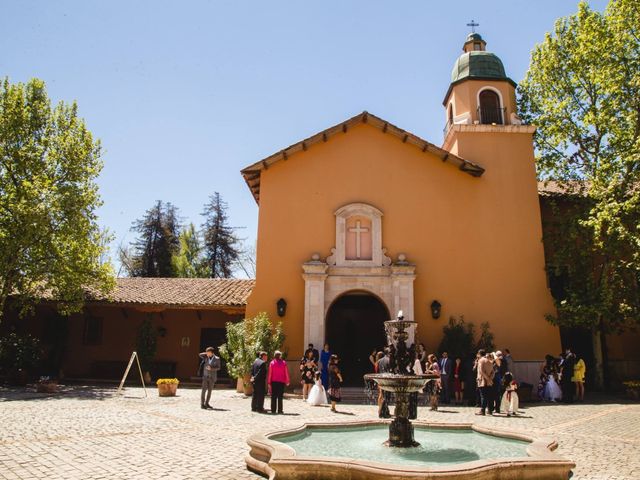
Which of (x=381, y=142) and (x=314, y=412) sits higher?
(x=381, y=142)

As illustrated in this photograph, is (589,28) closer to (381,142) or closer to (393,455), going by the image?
(381,142)

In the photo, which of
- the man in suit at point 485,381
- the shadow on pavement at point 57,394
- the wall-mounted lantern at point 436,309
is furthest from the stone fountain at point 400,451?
the shadow on pavement at point 57,394

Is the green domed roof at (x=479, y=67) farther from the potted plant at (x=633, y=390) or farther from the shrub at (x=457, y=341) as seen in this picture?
the potted plant at (x=633, y=390)

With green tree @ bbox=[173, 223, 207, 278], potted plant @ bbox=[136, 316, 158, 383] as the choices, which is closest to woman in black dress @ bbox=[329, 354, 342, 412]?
potted plant @ bbox=[136, 316, 158, 383]

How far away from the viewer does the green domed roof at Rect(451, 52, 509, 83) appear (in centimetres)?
1852

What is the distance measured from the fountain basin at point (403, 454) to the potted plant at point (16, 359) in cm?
1423

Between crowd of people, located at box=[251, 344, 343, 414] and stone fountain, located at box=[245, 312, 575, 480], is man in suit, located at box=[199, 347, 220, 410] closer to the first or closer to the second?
crowd of people, located at box=[251, 344, 343, 414]

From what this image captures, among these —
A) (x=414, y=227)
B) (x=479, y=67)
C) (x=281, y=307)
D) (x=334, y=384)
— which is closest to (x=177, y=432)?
(x=334, y=384)

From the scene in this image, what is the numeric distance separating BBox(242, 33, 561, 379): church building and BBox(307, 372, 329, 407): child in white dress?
233 centimetres

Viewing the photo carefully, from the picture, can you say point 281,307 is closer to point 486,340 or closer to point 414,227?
point 414,227

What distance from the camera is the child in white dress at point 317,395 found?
1306 centimetres

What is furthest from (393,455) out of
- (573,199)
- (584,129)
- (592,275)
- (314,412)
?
(584,129)

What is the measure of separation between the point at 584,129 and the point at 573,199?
277cm

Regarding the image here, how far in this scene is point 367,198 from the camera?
1720 cm
